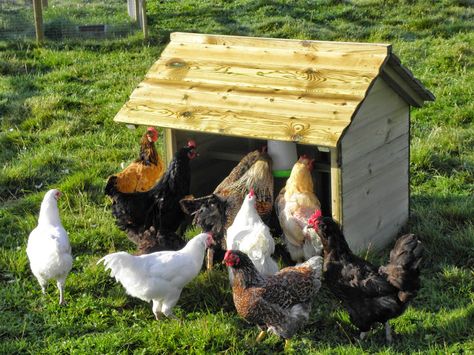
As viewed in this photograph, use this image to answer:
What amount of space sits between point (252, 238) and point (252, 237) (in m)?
0.01

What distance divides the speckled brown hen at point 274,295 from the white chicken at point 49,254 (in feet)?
4.12

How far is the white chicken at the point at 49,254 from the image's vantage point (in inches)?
235

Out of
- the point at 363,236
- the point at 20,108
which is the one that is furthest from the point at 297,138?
the point at 20,108

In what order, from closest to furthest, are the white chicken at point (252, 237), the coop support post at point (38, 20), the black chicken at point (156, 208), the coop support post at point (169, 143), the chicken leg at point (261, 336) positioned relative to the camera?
1. the chicken leg at point (261, 336)
2. the white chicken at point (252, 237)
3. the black chicken at point (156, 208)
4. the coop support post at point (169, 143)
5. the coop support post at point (38, 20)

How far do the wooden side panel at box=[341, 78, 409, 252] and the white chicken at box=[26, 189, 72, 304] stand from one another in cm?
211

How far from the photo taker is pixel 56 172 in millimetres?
8641

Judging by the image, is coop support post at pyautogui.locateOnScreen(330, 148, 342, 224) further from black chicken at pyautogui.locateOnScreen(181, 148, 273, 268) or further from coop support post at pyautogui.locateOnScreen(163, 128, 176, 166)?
coop support post at pyautogui.locateOnScreen(163, 128, 176, 166)

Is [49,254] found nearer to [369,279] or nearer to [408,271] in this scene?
[369,279]

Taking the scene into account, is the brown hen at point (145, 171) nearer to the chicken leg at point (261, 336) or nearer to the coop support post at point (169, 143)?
the coop support post at point (169, 143)

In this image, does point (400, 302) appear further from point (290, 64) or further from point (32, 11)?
point (32, 11)

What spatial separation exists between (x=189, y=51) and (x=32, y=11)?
6.43 meters

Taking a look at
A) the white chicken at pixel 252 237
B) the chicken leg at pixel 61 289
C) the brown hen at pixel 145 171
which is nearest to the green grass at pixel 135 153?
the chicken leg at pixel 61 289

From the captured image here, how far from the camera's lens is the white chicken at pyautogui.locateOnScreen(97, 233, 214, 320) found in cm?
568

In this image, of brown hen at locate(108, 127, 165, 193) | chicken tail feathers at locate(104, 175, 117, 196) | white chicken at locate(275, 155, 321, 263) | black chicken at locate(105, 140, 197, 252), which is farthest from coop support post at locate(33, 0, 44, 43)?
white chicken at locate(275, 155, 321, 263)
